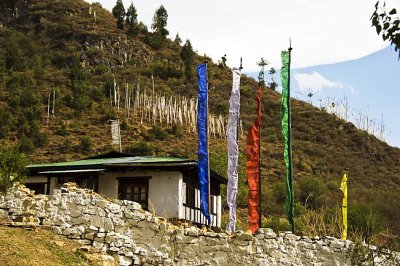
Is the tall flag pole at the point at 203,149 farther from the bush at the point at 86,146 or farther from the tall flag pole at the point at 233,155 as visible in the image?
the bush at the point at 86,146

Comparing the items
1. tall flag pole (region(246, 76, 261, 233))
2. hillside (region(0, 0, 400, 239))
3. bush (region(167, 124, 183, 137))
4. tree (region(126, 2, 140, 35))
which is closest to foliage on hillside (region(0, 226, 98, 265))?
tall flag pole (region(246, 76, 261, 233))

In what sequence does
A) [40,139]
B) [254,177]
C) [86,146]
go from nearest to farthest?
[254,177] < [86,146] < [40,139]

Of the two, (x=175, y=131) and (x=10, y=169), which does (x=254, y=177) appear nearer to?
(x=10, y=169)

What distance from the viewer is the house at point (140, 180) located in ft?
83.8

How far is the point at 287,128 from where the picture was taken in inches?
951

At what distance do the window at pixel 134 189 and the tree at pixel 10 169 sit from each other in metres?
6.09

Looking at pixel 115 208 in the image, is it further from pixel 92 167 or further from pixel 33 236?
pixel 92 167

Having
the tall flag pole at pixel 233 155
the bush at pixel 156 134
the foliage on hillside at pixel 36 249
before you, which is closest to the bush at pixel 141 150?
the bush at pixel 156 134

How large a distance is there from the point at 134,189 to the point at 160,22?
8140 cm

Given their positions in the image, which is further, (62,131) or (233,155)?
(62,131)

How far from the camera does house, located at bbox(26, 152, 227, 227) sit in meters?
25.5

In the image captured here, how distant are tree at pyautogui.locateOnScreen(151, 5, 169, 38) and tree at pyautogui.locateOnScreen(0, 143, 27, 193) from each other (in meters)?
83.7

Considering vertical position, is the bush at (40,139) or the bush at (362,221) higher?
the bush at (40,139)

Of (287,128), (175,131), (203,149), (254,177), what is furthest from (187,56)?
(254,177)
